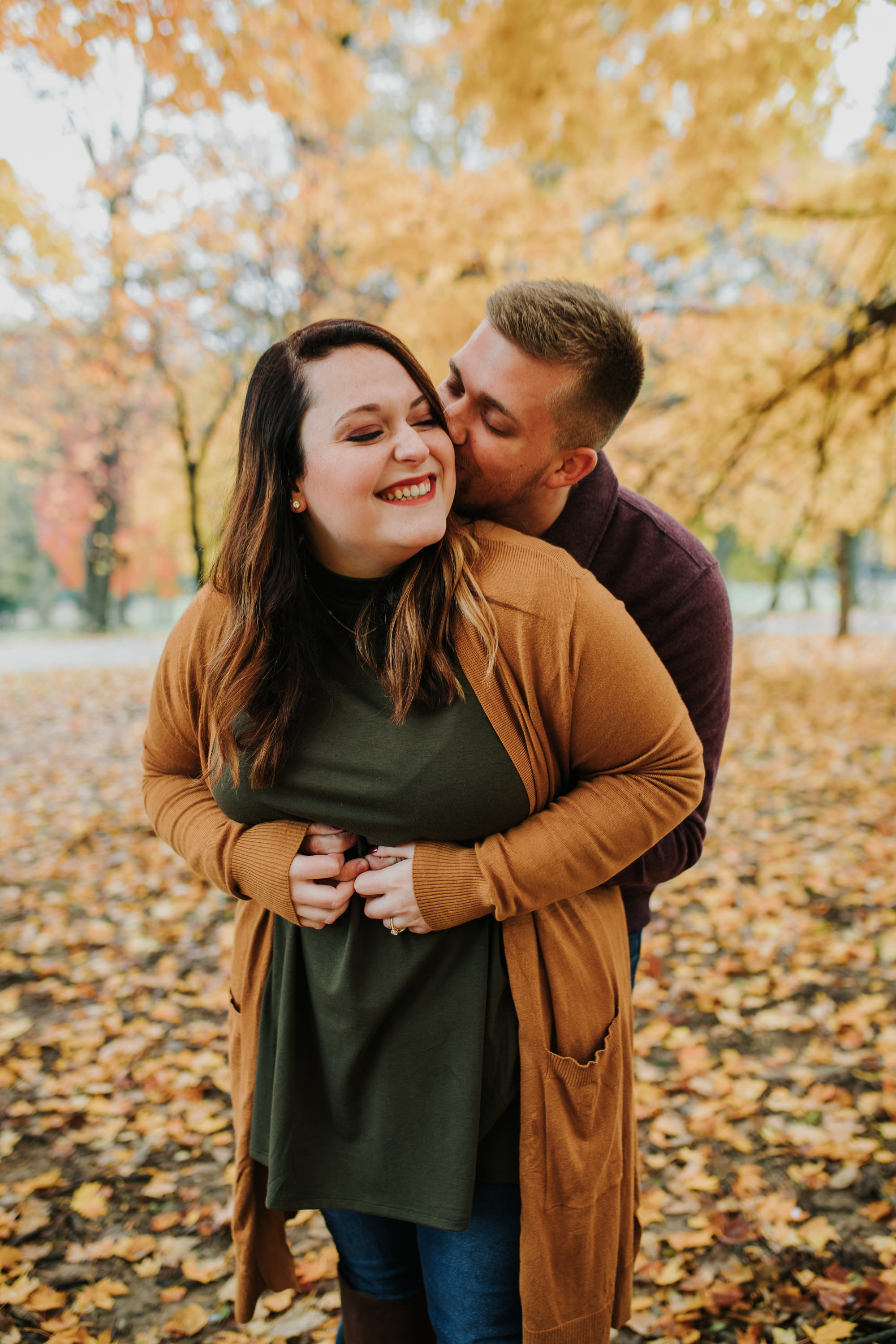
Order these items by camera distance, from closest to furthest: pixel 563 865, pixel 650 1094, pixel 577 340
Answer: pixel 563 865, pixel 577 340, pixel 650 1094

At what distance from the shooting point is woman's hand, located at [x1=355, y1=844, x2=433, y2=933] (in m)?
1.43

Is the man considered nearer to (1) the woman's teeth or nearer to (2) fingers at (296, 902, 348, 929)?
(1) the woman's teeth

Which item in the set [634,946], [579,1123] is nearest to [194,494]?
[634,946]

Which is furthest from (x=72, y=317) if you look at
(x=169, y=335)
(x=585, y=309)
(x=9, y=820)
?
(x=585, y=309)

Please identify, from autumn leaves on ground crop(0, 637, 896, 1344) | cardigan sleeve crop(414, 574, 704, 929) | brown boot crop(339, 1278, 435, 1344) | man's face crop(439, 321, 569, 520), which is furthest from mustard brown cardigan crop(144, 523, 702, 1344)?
autumn leaves on ground crop(0, 637, 896, 1344)

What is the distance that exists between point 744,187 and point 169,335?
7.34 metres

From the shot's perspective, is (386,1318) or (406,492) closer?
(406,492)

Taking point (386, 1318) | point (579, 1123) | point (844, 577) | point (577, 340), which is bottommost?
point (386, 1318)

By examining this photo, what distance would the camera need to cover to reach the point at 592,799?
1.46 meters

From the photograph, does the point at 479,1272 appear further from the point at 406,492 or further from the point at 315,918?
the point at 406,492

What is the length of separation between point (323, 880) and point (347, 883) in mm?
48

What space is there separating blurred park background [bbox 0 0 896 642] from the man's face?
506 mm

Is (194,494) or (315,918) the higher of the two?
(194,494)

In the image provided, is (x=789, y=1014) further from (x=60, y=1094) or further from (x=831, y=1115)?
(x=60, y=1094)
